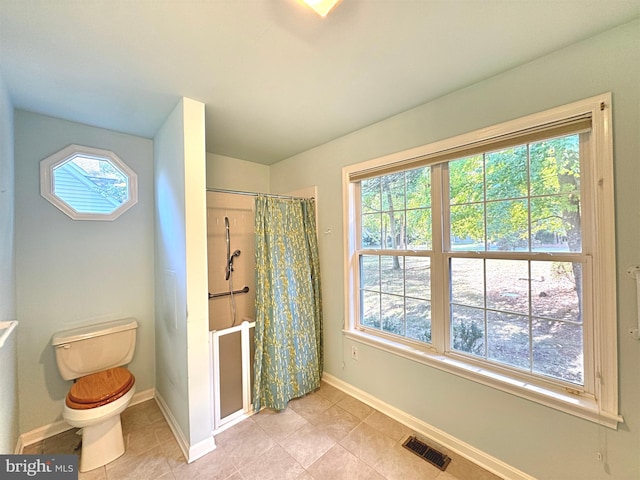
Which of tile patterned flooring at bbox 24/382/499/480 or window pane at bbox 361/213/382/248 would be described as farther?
window pane at bbox 361/213/382/248

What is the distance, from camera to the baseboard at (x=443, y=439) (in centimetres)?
Answer: 142

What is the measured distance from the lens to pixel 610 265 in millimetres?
1124

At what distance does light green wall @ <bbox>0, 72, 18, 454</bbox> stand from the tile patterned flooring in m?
0.46

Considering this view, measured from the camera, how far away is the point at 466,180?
1.63m

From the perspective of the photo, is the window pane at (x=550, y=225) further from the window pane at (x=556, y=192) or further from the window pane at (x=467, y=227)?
the window pane at (x=467, y=227)

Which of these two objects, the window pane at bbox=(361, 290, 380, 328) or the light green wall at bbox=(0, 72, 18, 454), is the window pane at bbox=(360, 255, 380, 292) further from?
the light green wall at bbox=(0, 72, 18, 454)

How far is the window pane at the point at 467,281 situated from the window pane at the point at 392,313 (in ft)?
1.40

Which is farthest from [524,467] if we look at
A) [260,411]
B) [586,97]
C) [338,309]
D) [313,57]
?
[313,57]

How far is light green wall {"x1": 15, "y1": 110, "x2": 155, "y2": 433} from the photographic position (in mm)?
1736

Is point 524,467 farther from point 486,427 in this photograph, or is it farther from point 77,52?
point 77,52

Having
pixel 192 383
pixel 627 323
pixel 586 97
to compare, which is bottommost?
pixel 192 383

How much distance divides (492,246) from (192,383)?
6.96 feet

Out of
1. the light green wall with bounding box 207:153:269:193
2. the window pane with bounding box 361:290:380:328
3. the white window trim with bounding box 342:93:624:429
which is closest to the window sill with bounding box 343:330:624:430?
the white window trim with bounding box 342:93:624:429

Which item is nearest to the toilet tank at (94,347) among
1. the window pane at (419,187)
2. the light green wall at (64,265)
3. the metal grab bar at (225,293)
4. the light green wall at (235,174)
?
the light green wall at (64,265)
